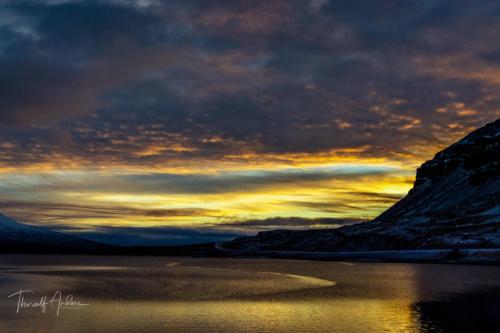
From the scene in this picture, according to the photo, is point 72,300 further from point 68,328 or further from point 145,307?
point 68,328

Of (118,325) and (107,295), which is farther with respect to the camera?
(107,295)

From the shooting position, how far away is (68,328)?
45.5 metres

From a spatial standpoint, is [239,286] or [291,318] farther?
[239,286]

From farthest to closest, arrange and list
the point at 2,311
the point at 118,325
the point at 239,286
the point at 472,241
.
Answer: the point at 472,241, the point at 239,286, the point at 2,311, the point at 118,325

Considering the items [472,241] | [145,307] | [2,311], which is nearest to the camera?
[2,311]

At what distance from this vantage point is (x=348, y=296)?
71312mm

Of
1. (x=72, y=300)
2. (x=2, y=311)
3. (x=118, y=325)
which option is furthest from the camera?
(x=72, y=300)

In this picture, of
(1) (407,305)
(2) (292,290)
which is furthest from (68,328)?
(2) (292,290)

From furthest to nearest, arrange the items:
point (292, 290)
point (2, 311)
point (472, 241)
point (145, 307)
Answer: point (472, 241), point (292, 290), point (145, 307), point (2, 311)

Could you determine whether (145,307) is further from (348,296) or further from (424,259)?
(424,259)

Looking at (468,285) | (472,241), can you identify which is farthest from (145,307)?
(472,241)

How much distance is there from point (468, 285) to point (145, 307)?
52.4 metres

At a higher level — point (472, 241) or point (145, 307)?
point (472, 241)

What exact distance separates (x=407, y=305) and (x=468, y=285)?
30102 millimetres
